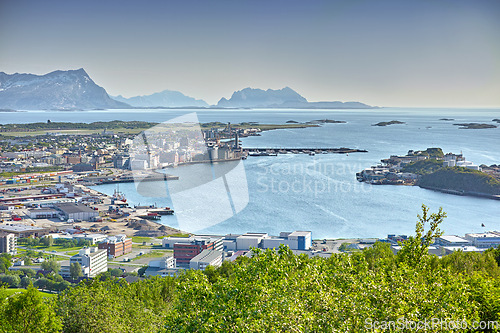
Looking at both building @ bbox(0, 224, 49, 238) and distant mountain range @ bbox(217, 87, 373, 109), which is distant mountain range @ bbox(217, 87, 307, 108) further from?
building @ bbox(0, 224, 49, 238)

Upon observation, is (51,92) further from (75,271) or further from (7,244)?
(75,271)

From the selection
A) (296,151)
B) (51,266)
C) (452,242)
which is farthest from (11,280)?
(296,151)

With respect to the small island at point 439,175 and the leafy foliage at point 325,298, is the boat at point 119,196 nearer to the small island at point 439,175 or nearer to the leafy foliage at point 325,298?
the small island at point 439,175

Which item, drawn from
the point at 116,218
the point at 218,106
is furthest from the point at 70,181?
the point at 218,106

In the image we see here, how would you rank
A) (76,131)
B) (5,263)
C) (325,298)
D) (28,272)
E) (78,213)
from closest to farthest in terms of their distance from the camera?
(325,298) → (28,272) → (5,263) → (78,213) → (76,131)

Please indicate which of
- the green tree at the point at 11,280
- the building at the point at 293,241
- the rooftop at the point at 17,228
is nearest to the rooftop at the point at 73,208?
the rooftop at the point at 17,228

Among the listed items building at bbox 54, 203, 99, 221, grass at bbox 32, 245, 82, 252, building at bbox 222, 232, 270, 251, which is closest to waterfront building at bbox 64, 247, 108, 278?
grass at bbox 32, 245, 82, 252
